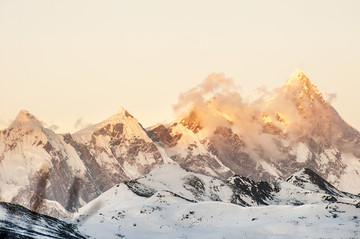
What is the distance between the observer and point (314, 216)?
80375mm

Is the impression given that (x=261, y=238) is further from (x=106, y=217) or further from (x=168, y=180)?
(x=168, y=180)

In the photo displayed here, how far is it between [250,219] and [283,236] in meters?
11.6

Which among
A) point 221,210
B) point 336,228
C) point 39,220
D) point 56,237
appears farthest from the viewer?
point 221,210

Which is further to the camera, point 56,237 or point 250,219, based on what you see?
point 250,219

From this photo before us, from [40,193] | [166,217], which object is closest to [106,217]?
[166,217]

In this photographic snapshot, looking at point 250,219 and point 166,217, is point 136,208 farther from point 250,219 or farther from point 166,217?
point 250,219

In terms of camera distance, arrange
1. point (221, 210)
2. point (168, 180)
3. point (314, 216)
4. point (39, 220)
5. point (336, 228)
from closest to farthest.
Result: point (39, 220) < point (336, 228) < point (314, 216) < point (221, 210) < point (168, 180)

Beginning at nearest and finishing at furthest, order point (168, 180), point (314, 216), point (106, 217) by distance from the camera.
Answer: point (314, 216) → point (106, 217) → point (168, 180)

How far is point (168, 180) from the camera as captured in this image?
646ft

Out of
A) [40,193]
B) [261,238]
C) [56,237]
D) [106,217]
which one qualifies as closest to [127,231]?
[106,217]

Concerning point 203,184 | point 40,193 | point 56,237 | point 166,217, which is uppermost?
point 203,184

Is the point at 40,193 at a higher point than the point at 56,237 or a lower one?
lower

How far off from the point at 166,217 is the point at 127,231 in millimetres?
14017

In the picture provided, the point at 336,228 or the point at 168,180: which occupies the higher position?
the point at 168,180
